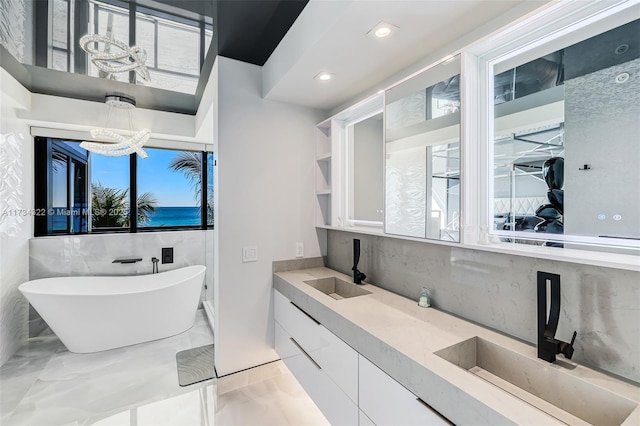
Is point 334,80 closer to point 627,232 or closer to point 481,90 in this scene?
point 481,90

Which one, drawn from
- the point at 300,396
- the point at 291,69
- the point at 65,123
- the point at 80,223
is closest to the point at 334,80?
the point at 291,69

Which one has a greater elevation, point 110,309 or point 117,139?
point 117,139

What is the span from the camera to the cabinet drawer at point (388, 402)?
1.06 meters

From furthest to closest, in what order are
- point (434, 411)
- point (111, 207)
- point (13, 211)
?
point (111, 207)
point (13, 211)
point (434, 411)

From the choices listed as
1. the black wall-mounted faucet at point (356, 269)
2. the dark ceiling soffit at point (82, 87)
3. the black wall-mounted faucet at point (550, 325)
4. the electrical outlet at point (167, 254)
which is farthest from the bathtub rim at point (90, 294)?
the black wall-mounted faucet at point (550, 325)

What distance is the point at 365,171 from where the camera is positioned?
221cm

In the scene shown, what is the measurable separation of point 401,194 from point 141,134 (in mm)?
2682

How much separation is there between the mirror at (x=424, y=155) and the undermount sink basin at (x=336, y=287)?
24.5 inches

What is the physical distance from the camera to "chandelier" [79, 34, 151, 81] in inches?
72.0

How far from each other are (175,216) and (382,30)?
3.59 metres

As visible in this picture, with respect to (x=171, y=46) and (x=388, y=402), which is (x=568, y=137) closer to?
(x=388, y=402)

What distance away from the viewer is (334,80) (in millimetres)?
2039

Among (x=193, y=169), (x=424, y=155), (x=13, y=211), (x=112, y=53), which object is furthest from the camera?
(x=193, y=169)

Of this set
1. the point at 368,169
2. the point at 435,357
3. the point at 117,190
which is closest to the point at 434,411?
the point at 435,357
